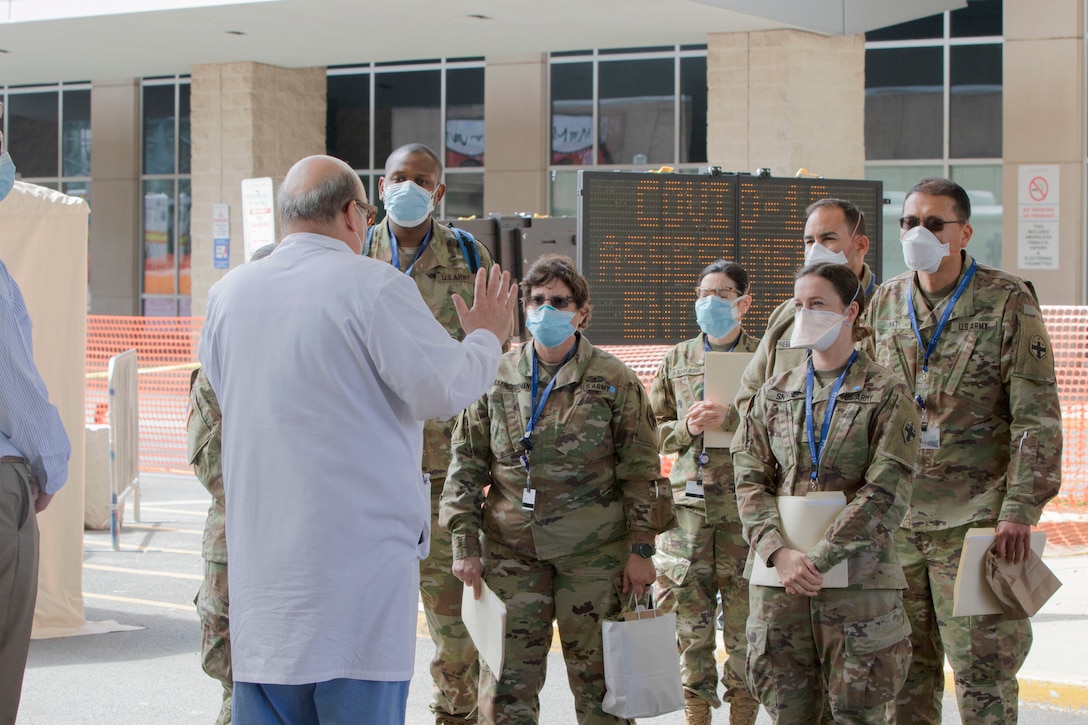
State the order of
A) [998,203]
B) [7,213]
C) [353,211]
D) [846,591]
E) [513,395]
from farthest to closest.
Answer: [998,203] < [7,213] < [513,395] < [846,591] < [353,211]

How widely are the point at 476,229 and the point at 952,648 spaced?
5151 millimetres

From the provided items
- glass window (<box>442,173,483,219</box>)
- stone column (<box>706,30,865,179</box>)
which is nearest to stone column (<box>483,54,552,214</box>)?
glass window (<box>442,173,483,219</box>)

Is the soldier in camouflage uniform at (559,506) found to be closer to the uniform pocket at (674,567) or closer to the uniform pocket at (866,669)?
the uniform pocket at (866,669)

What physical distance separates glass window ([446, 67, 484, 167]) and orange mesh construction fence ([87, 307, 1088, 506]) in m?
5.70

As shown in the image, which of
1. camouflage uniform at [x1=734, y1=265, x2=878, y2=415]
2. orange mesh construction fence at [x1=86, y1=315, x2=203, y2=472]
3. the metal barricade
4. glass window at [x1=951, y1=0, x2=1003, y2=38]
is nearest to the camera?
camouflage uniform at [x1=734, y1=265, x2=878, y2=415]

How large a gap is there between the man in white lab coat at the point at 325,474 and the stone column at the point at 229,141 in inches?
692

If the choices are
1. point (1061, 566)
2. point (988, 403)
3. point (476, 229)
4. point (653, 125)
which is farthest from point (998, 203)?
point (988, 403)

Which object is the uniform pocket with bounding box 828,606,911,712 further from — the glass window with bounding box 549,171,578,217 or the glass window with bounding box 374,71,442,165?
the glass window with bounding box 374,71,442,165

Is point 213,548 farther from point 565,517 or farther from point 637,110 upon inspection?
point 637,110

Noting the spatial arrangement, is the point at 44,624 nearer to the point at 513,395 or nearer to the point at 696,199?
the point at 513,395

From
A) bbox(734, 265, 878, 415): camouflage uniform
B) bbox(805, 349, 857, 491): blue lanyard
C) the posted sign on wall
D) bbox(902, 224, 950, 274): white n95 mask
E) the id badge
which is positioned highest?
the posted sign on wall

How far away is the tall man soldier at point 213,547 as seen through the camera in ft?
15.7

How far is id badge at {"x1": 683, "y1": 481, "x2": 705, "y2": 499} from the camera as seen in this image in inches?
A: 236

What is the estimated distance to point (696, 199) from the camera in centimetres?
859
